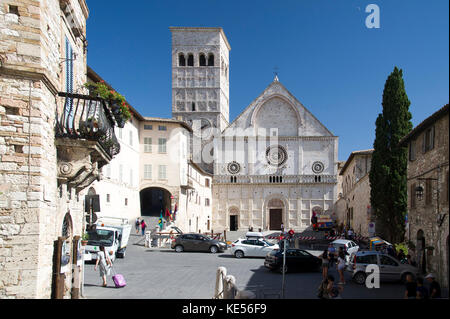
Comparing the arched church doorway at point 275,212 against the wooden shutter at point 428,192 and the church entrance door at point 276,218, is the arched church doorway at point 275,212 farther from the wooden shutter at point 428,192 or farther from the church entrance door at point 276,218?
the wooden shutter at point 428,192

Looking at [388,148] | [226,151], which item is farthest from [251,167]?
[388,148]

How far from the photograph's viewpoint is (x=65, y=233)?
12.0 m

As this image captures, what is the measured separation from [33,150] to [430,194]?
1513 cm

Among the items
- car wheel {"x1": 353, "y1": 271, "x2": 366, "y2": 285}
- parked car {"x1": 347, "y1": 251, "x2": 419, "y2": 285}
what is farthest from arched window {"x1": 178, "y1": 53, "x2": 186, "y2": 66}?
car wheel {"x1": 353, "y1": 271, "x2": 366, "y2": 285}

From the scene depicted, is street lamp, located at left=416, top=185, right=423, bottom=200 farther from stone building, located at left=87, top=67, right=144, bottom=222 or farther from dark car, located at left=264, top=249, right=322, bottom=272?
stone building, located at left=87, top=67, right=144, bottom=222

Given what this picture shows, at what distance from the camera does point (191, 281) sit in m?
17.4

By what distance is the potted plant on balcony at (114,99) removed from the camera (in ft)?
40.7

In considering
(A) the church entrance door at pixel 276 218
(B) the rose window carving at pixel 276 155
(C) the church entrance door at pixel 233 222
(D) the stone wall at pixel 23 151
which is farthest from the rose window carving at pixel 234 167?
(D) the stone wall at pixel 23 151

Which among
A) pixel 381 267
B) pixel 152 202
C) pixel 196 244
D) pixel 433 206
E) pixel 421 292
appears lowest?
pixel 196 244

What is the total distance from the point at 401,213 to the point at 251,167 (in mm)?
29852

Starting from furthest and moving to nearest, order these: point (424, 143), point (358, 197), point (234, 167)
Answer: point (234, 167)
point (358, 197)
point (424, 143)

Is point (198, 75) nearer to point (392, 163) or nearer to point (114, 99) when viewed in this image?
point (392, 163)

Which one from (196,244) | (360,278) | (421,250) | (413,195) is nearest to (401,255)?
(421,250)

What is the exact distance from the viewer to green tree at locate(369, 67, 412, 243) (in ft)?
90.6
